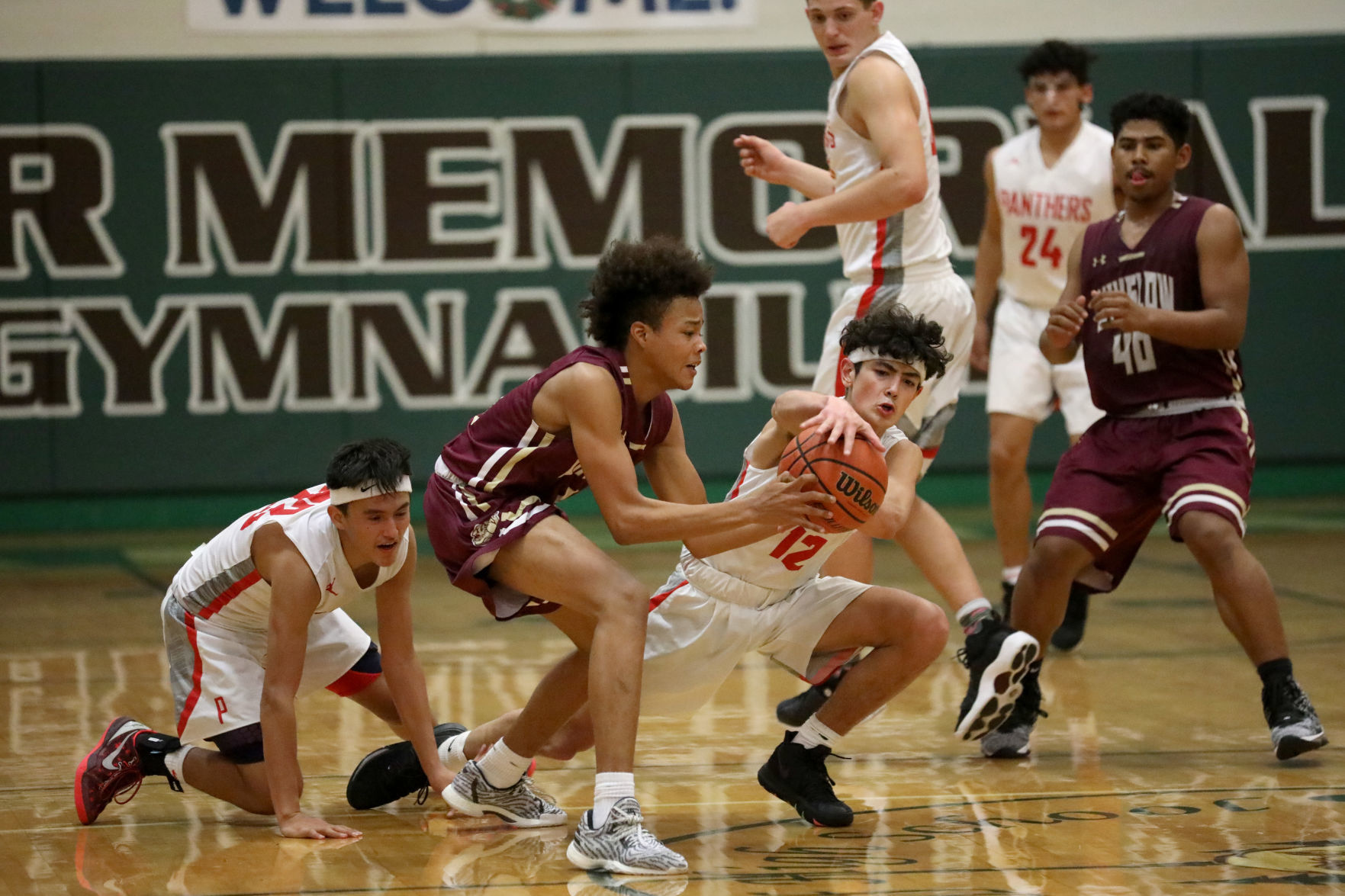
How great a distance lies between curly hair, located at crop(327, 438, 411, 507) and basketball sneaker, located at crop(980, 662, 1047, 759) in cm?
164

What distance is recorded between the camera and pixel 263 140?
941 centimetres

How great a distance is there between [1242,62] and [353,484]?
294 inches

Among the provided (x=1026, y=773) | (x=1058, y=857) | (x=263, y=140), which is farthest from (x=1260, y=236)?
(x=1058, y=857)

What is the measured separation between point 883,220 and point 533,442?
1.56 meters

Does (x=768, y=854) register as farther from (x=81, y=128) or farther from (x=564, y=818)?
(x=81, y=128)

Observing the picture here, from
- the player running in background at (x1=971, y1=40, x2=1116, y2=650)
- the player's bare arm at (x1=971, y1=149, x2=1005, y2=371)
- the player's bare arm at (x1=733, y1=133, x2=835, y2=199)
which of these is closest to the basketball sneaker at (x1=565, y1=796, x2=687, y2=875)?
the player's bare arm at (x1=733, y1=133, x2=835, y2=199)

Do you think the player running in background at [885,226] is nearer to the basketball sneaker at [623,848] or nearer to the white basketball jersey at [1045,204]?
the basketball sneaker at [623,848]

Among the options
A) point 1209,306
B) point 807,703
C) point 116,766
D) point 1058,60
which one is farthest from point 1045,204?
point 116,766

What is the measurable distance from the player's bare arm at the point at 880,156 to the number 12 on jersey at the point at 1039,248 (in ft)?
6.25

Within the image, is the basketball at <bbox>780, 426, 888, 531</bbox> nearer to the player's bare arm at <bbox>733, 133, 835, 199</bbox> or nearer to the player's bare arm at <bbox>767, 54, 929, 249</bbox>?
the player's bare arm at <bbox>767, 54, 929, 249</bbox>

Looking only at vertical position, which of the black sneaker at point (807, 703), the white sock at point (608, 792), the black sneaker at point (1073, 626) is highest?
the white sock at point (608, 792)

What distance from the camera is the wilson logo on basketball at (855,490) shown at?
3.46 m

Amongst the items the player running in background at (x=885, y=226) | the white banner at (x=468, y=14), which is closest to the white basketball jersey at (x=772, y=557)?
the player running in background at (x=885, y=226)

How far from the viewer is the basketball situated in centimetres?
345
